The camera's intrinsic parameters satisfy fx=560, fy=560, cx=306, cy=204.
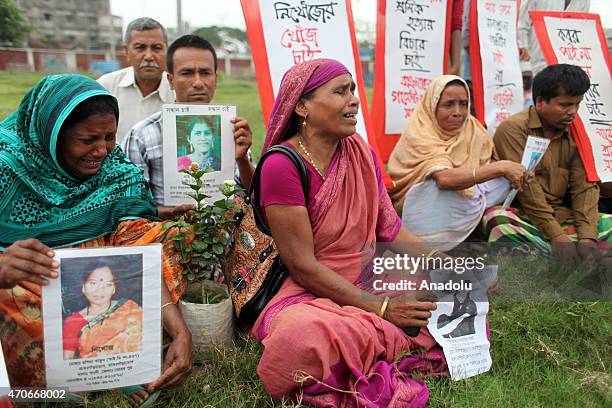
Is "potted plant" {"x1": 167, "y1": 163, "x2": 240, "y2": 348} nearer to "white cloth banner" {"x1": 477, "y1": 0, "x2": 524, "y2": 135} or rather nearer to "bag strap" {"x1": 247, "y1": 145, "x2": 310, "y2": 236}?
"bag strap" {"x1": 247, "y1": 145, "x2": 310, "y2": 236}

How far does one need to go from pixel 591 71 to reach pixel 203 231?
10.9 feet

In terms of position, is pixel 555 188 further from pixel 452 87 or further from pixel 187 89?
pixel 187 89

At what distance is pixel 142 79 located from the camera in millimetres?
4027

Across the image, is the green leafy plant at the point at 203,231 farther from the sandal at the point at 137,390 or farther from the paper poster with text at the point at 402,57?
the paper poster with text at the point at 402,57

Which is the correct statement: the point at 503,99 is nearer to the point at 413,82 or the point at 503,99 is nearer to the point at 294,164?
the point at 413,82

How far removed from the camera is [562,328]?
2.98 meters

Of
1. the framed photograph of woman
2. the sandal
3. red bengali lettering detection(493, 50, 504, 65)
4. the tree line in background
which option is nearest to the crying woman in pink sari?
the sandal

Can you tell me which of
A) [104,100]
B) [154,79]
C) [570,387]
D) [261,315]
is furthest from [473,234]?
[104,100]

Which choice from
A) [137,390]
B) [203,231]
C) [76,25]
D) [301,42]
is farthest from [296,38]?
[76,25]

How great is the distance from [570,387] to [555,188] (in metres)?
1.92

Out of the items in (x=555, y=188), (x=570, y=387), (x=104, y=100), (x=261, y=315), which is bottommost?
(x=570, y=387)

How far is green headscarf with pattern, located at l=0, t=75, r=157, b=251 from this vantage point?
7.40 ft

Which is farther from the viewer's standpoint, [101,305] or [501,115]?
[501,115]

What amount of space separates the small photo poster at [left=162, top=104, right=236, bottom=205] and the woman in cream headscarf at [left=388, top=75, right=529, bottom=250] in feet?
4.77
